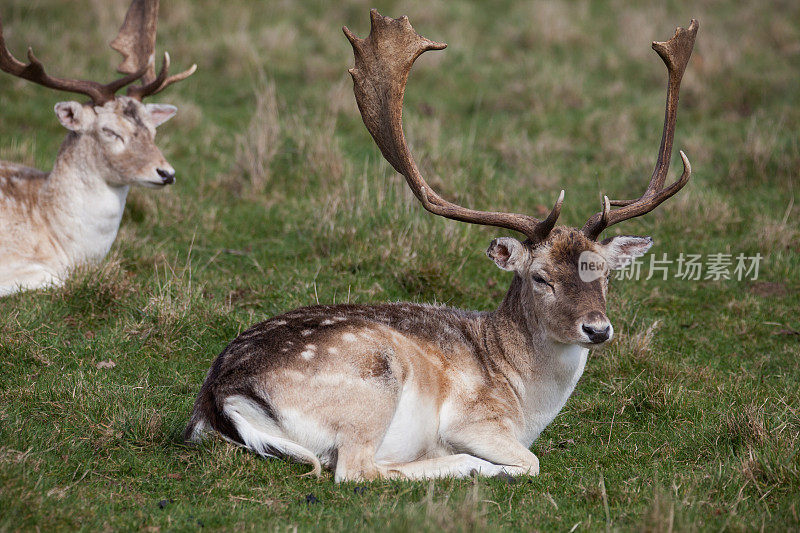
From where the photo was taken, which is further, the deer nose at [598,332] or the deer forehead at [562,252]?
the deer forehead at [562,252]

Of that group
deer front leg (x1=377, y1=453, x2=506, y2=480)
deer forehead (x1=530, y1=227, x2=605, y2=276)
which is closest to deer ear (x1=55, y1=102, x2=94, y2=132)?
deer forehead (x1=530, y1=227, x2=605, y2=276)

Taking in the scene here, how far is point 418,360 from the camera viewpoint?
16.3 ft

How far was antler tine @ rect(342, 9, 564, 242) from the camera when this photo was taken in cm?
529

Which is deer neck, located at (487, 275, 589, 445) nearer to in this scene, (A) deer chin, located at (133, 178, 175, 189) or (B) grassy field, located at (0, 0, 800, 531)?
(B) grassy field, located at (0, 0, 800, 531)

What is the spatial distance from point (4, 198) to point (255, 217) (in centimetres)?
199

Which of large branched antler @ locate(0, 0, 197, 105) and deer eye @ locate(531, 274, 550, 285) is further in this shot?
large branched antler @ locate(0, 0, 197, 105)

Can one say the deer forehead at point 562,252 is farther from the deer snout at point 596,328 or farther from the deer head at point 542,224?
the deer snout at point 596,328

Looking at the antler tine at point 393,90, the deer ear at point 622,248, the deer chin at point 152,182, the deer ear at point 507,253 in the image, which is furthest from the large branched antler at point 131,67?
the deer ear at point 622,248

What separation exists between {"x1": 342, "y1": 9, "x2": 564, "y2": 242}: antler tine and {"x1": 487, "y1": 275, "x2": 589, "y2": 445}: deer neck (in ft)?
1.65

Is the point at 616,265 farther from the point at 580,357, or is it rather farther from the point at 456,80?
the point at 456,80

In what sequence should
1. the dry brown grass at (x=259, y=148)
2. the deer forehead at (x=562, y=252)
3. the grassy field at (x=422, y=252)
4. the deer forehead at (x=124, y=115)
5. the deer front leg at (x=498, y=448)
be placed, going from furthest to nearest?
the dry brown grass at (x=259, y=148), the deer forehead at (x=124, y=115), the deer forehead at (x=562, y=252), the deer front leg at (x=498, y=448), the grassy field at (x=422, y=252)

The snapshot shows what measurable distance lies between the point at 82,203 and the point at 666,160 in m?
4.23

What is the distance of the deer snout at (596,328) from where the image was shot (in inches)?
183

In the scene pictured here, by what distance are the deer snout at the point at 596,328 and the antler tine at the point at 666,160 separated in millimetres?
596
